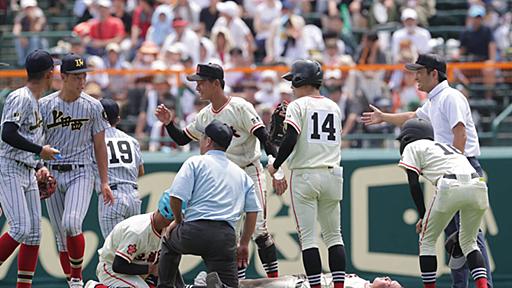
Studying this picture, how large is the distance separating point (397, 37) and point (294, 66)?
6.99m

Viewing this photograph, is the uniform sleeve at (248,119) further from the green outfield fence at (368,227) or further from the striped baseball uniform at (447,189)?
the green outfield fence at (368,227)

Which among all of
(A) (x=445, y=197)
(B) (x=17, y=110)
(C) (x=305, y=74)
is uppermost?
(C) (x=305, y=74)

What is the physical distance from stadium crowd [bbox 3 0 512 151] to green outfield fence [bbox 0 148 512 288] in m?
1.37

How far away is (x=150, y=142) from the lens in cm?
1419

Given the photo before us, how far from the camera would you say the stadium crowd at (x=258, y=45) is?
14.7 m

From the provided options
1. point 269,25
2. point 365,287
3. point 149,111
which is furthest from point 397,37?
point 365,287

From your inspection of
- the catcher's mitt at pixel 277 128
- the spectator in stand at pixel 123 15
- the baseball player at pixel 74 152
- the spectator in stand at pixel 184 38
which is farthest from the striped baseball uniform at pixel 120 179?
the spectator in stand at pixel 123 15

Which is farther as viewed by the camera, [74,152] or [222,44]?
[222,44]

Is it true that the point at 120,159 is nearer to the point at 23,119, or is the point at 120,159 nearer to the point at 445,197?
the point at 23,119

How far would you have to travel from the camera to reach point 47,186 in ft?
33.6

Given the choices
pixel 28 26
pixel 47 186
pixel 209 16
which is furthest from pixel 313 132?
pixel 28 26

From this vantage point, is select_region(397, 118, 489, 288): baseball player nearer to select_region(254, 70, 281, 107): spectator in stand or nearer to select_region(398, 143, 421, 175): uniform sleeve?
select_region(398, 143, 421, 175): uniform sleeve

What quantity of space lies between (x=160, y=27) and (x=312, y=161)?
8.24 meters

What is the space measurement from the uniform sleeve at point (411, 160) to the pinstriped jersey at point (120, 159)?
2.59 meters
